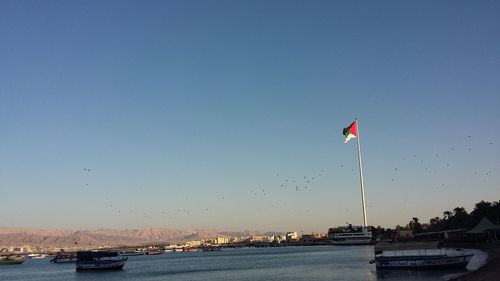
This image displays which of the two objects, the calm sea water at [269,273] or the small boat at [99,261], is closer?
the calm sea water at [269,273]

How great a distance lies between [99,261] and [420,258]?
73.1 metres

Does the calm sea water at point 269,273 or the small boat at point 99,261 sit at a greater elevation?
the small boat at point 99,261

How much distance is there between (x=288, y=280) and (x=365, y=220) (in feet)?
360

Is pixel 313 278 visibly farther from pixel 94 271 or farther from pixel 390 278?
pixel 94 271

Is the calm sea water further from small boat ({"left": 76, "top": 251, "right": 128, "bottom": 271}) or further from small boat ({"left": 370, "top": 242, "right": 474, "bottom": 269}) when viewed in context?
small boat ({"left": 76, "top": 251, "right": 128, "bottom": 271})

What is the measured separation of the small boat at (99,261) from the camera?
10988 centimetres

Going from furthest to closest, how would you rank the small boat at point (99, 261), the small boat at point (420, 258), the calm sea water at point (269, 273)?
the small boat at point (99, 261)
the small boat at point (420, 258)
the calm sea water at point (269, 273)

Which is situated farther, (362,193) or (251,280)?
(362,193)

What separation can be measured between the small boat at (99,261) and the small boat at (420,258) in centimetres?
6455

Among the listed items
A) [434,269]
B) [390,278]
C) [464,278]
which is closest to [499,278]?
[464,278]

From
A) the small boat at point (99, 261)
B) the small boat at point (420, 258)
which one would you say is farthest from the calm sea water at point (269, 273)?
the small boat at point (99, 261)

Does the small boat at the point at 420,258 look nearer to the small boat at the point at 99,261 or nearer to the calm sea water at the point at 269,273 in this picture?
the calm sea water at the point at 269,273

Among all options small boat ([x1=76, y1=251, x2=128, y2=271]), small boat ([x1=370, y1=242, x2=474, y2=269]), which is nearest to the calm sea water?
small boat ([x1=370, y1=242, x2=474, y2=269])

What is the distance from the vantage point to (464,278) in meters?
46.3
